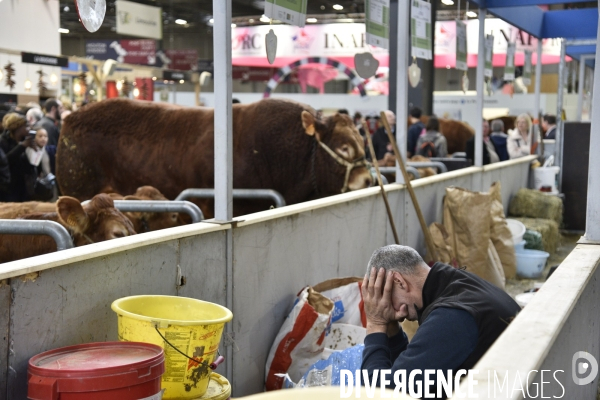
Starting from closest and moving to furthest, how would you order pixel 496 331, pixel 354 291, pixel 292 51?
pixel 496 331 < pixel 354 291 < pixel 292 51

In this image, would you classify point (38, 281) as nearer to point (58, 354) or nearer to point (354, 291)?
point (58, 354)

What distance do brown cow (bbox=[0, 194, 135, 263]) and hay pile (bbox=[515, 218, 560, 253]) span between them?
19.3ft

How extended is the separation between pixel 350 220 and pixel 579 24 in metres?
7.40

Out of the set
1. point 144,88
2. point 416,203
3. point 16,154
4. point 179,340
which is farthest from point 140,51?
point 179,340

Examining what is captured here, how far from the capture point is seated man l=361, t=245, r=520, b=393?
8.70 feet

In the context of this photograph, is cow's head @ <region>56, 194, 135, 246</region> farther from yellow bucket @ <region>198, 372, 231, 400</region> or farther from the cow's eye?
the cow's eye

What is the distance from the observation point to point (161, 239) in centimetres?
323

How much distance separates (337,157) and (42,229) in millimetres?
3530

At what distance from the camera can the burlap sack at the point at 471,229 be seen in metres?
6.82

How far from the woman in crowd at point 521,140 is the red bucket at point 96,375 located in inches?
397

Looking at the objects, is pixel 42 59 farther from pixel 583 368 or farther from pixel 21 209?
pixel 583 368

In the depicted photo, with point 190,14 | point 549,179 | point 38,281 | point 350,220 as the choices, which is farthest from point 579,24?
point 190,14

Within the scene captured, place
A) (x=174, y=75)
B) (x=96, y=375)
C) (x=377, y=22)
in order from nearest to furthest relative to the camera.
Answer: (x=96, y=375)
(x=377, y=22)
(x=174, y=75)

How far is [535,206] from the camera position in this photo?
9852 millimetres
